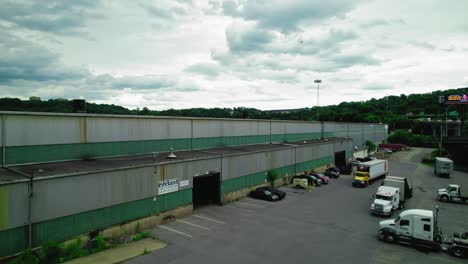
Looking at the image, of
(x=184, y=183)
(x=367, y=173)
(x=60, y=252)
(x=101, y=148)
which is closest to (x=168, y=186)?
(x=184, y=183)

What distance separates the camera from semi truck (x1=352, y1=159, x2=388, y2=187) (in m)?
39.6

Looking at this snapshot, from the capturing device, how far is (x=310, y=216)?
26141mm

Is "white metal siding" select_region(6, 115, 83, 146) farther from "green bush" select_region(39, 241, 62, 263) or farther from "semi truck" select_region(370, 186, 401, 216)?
"semi truck" select_region(370, 186, 401, 216)

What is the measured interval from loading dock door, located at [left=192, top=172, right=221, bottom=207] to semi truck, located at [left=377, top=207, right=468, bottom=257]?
50.9 feet

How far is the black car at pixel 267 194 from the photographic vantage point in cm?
3140

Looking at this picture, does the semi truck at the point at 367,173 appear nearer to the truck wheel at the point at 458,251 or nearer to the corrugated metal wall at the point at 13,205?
the truck wheel at the point at 458,251

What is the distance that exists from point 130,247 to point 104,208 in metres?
3.34

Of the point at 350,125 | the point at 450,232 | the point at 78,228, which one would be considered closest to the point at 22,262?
the point at 78,228

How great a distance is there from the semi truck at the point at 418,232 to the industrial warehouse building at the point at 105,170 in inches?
612

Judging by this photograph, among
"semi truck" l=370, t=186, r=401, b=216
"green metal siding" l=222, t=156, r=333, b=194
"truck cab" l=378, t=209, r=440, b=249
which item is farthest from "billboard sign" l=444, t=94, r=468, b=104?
"truck cab" l=378, t=209, r=440, b=249

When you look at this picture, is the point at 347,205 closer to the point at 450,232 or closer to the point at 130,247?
the point at 450,232

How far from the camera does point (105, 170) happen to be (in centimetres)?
1953

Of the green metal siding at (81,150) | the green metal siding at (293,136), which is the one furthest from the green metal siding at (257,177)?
the green metal siding at (81,150)

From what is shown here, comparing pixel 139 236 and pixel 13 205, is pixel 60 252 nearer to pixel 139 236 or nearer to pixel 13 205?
pixel 13 205
